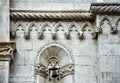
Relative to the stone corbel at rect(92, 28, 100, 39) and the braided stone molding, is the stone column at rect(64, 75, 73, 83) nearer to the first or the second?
the stone corbel at rect(92, 28, 100, 39)

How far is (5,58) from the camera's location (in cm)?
1209

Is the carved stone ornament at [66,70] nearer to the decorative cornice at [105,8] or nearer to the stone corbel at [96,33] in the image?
the stone corbel at [96,33]

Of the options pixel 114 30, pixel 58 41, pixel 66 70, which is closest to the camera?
pixel 114 30

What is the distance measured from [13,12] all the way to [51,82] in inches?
65.6

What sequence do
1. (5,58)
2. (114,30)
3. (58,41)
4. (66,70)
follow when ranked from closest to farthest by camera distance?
1. (5,58)
2. (114,30)
3. (66,70)
4. (58,41)

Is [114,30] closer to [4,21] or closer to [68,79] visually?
[68,79]

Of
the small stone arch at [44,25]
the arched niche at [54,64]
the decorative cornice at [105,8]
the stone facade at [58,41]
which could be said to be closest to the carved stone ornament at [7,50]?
the stone facade at [58,41]

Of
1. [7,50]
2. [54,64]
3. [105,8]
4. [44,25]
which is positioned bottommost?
[54,64]

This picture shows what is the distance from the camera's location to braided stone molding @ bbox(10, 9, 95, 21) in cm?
1247

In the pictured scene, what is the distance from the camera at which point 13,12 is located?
12516 mm

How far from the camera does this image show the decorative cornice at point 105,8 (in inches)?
482

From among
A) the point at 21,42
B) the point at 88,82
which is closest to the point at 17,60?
the point at 21,42

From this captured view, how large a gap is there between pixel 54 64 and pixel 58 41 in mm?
491

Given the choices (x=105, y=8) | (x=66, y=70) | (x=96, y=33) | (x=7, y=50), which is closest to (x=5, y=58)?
(x=7, y=50)
